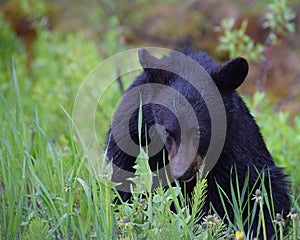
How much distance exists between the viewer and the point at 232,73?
11.4 feet

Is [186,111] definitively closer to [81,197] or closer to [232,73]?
[232,73]

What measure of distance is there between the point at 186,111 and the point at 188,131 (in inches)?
4.1

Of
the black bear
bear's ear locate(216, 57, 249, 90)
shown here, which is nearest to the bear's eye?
the black bear

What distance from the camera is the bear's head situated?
11.0 feet

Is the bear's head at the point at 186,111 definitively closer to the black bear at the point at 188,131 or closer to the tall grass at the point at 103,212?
the black bear at the point at 188,131

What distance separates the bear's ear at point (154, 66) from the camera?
363 centimetres

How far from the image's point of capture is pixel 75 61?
6391mm

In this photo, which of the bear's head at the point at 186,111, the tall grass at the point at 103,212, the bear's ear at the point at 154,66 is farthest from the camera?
the bear's ear at the point at 154,66

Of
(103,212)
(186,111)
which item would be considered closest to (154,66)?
(186,111)

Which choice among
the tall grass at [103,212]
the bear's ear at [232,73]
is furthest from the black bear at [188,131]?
the tall grass at [103,212]

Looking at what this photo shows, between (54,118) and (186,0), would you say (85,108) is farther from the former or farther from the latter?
(186,0)

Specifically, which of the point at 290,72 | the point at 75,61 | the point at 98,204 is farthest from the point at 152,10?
the point at 98,204

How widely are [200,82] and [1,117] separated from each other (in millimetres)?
1520

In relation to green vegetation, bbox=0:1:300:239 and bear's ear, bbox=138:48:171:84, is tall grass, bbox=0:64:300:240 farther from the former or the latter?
bear's ear, bbox=138:48:171:84
